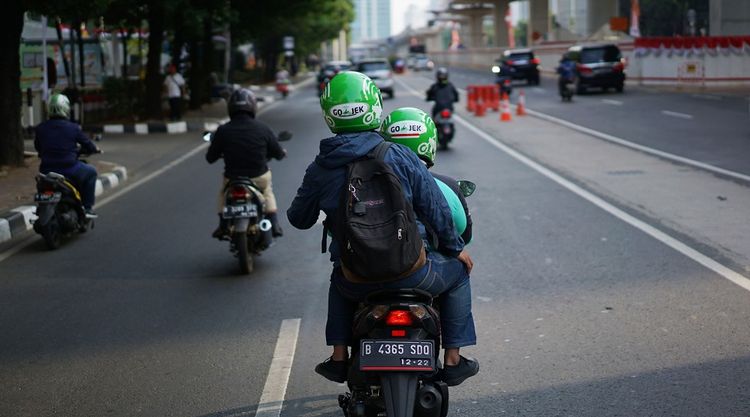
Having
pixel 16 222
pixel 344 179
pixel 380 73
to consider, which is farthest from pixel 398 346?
pixel 380 73

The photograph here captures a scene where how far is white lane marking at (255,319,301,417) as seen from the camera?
17.8 feet

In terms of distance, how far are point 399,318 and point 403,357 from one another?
0.49 feet

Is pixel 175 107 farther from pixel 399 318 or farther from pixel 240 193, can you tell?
pixel 399 318

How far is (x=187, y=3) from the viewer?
27453mm

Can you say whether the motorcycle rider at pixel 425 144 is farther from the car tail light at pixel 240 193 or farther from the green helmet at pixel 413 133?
the car tail light at pixel 240 193

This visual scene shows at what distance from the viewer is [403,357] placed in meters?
4.11

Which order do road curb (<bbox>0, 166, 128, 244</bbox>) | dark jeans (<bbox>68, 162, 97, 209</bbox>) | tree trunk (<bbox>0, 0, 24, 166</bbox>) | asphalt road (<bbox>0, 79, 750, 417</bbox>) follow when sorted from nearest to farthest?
asphalt road (<bbox>0, 79, 750, 417</bbox>)
dark jeans (<bbox>68, 162, 97, 209</bbox>)
road curb (<bbox>0, 166, 128, 244</bbox>)
tree trunk (<bbox>0, 0, 24, 166</bbox>)

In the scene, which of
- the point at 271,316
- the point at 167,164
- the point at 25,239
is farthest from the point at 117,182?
the point at 271,316

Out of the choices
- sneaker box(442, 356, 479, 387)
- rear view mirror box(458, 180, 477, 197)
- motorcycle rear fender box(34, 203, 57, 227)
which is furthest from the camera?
motorcycle rear fender box(34, 203, 57, 227)

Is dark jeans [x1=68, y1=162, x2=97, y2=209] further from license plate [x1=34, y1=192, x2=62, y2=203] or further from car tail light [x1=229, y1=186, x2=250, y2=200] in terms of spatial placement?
car tail light [x1=229, y1=186, x2=250, y2=200]

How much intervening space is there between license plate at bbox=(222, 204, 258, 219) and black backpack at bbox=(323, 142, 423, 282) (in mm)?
4900

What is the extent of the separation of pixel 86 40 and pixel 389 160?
101 ft

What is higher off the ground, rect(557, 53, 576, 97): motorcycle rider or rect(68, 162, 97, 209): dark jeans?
rect(557, 53, 576, 97): motorcycle rider

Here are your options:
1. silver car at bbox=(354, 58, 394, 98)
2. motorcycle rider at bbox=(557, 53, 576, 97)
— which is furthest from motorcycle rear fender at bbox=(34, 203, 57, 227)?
silver car at bbox=(354, 58, 394, 98)
